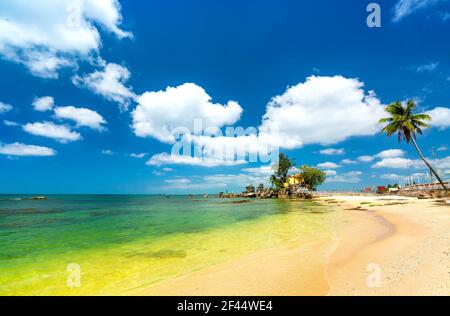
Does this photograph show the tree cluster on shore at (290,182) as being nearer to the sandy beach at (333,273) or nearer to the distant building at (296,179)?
the distant building at (296,179)

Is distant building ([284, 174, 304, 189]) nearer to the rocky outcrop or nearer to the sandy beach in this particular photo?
the rocky outcrop

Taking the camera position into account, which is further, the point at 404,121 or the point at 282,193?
the point at 282,193

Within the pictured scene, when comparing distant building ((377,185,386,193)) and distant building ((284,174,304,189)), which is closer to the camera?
distant building ((377,185,386,193))

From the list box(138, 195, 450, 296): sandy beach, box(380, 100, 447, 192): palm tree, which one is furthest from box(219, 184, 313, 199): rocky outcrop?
box(138, 195, 450, 296): sandy beach

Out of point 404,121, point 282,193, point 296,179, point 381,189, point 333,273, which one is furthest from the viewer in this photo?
point 296,179

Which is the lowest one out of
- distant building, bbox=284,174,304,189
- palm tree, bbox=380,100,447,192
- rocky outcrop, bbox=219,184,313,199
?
rocky outcrop, bbox=219,184,313,199

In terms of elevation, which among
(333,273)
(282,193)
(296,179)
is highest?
(296,179)

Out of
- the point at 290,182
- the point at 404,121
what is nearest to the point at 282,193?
the point at 290,182

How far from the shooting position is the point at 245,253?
10383mm

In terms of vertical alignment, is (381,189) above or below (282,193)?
above

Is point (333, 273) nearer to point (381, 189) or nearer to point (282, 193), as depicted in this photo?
point (282, 193)

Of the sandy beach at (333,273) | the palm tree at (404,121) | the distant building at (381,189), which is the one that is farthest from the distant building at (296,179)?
the sandy beach at (333,273)
